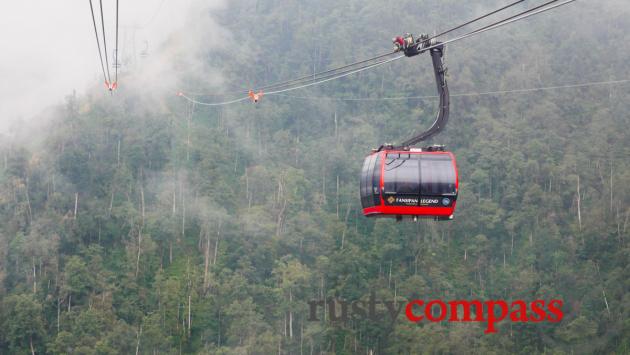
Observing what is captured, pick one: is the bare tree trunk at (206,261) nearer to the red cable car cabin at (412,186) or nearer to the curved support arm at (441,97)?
the red cable car cabin at (412,186)

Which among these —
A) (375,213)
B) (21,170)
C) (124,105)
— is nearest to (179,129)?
(124,105)

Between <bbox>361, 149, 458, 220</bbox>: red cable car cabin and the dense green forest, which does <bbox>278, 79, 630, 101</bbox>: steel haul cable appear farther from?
<bbox>361, 149, 458, 220</bbox>: red cable car cabin

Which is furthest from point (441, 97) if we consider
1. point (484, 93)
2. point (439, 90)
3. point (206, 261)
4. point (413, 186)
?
point (484, 93)

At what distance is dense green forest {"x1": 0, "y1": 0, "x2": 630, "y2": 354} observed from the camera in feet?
256

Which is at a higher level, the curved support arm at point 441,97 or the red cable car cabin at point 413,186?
the curved support arm at point 441,97

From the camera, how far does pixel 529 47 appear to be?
113 m

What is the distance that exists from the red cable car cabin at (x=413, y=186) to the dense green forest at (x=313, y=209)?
1960 inches

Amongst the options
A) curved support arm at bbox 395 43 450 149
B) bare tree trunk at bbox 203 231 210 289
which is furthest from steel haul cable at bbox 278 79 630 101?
curved support arm at bbox 395 43 450 149

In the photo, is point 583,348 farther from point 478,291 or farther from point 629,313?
point 478,291

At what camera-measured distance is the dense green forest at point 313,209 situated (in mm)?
78000

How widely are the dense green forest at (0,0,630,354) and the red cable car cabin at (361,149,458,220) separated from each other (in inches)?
1960

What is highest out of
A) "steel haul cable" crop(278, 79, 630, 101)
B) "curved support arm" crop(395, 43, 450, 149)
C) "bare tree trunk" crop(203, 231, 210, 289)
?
"steel haul cable" crop(278, 79, 630, 101)

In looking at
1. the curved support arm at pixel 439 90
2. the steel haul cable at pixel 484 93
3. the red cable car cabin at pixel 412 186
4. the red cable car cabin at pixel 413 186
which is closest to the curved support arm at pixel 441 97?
the curved support arm at pixel 439 90

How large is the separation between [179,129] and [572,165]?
41723mm
